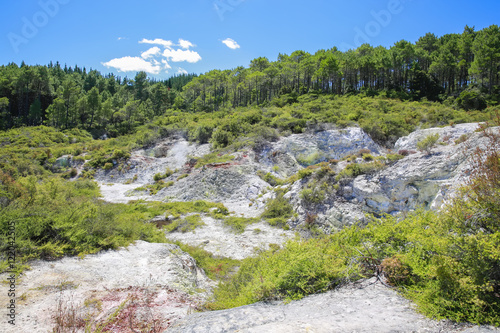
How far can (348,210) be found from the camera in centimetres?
1520

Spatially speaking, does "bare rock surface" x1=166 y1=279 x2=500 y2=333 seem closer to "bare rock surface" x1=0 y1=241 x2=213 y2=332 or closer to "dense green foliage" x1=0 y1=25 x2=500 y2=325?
"dense green foliage" x1=0 y1=25 x2=500 y2=325

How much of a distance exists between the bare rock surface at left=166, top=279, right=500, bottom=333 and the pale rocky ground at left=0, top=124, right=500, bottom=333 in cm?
2

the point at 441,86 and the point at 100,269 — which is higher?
the point at 441,86

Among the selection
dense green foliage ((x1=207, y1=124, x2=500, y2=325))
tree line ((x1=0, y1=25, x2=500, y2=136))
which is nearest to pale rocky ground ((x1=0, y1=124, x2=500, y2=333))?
dense green foliage ((x1=207, y1=124, x2=500, y2=325))

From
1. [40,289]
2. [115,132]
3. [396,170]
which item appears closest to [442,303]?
[40,289]

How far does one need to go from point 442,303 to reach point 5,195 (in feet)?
42.6

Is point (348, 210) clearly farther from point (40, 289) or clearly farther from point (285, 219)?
point (40, 289)

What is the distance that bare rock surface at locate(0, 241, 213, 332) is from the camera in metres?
5.38

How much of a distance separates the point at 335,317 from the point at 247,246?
10.1m

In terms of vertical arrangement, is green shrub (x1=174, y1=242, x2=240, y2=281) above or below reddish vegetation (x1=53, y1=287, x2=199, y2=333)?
below

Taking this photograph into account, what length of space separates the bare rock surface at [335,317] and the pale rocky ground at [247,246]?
16 mm

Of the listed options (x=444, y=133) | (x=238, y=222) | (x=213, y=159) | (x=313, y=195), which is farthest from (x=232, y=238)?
(x=444, y=133)

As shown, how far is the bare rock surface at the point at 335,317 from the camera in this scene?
3525mm

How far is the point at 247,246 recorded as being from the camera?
13711 millimetres
